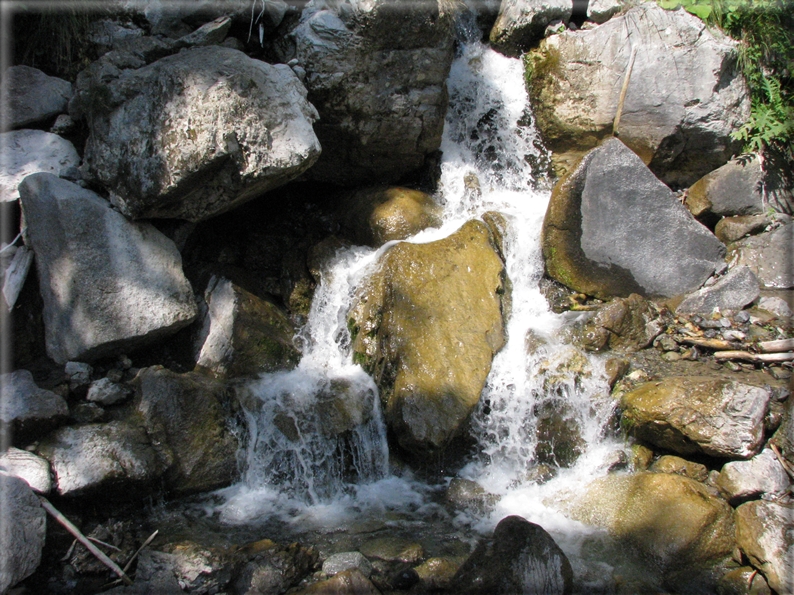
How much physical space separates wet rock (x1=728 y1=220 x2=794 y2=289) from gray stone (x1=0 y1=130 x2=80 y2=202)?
6.25 meters

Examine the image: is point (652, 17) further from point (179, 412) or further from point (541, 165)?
point (179, 412)

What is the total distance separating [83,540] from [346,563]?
5.08 feet

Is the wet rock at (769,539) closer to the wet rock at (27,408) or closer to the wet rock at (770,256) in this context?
the wet rock at (770,256)

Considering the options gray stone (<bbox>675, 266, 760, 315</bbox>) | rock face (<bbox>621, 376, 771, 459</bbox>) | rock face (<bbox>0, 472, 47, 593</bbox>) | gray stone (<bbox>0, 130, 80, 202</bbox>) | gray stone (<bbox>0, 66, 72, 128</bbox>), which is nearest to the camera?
rock face (<bbox>0, 472, 47, 593</bbox>)

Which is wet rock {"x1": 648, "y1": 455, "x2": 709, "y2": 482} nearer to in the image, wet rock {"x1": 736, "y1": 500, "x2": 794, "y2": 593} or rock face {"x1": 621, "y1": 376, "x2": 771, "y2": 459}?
rock face {"x1": 621, "y1": 376, "x2": 771, "y2": 459}

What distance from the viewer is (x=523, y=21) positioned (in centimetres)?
669

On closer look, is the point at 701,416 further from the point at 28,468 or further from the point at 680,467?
the point at 28,468

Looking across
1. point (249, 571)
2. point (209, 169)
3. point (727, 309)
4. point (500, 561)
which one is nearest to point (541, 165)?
point (727, 309)

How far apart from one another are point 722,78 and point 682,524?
15.5ft

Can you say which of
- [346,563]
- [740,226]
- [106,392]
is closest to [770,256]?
[740,226]

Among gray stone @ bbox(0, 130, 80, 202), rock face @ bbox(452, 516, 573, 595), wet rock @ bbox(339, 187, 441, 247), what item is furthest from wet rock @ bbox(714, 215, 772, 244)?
gray stone @ bbox(0, 130, 80, 202)

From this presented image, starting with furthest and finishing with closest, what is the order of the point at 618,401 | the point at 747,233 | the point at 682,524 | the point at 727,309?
the point at 747,233 → the point at 727,309 → the point at 618,401 → the point at 682,524

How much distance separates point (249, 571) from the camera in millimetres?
3188

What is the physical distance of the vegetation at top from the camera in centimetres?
568
